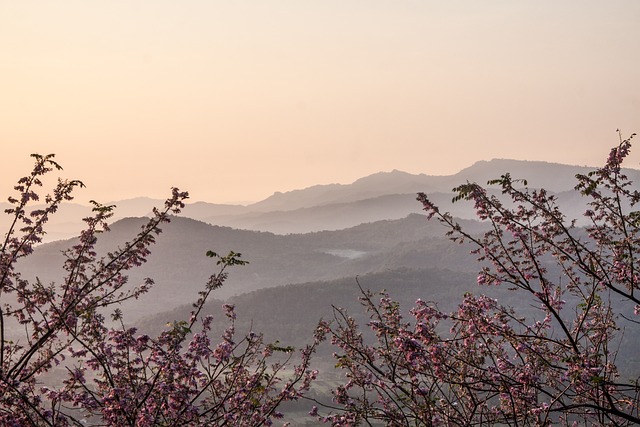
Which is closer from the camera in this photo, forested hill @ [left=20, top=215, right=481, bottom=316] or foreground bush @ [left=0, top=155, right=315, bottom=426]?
foreground bush @ [left=0, top=155, right=315, bottom=426]

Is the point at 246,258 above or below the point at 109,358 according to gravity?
below

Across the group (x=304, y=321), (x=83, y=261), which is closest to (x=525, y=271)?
(x=83, y=261)

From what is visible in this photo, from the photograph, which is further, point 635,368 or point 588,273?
point 635,368

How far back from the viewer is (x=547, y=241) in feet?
27.1

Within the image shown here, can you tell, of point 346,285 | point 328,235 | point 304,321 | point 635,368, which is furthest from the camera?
point 328,235

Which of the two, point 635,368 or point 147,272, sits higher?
point 147,272

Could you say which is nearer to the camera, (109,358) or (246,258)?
(109,358)

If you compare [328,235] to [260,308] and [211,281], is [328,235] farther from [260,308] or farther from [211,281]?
[211,281]

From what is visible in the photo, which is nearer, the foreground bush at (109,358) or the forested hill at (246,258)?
the foreground bush at (109,358)

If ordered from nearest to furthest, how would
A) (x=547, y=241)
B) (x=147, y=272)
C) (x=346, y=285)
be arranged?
(x=547, y=241) < (x=346, y=285) < (x=147, y=272)

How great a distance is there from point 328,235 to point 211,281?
595ft

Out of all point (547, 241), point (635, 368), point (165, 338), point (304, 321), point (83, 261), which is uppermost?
point (83, 261)

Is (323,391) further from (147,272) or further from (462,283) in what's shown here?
(147,272)

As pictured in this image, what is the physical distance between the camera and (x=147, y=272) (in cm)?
14700
